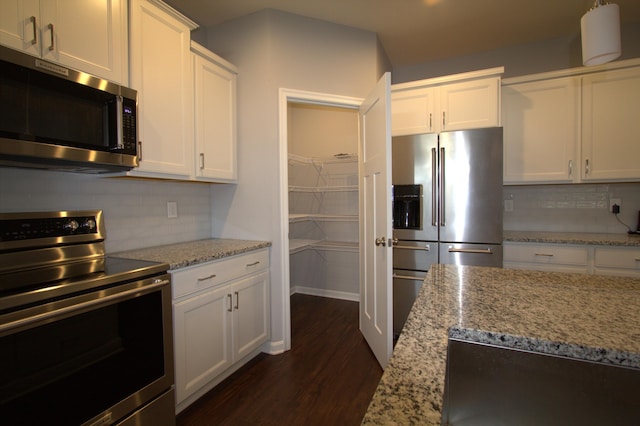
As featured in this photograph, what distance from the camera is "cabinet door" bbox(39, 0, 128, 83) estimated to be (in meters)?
1.32

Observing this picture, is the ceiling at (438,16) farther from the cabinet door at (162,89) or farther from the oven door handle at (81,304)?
the oven door handle at (81,304)

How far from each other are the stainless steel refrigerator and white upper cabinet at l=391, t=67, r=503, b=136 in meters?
0.23

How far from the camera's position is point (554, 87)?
2580 mm

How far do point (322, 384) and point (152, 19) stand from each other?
247 centimetres

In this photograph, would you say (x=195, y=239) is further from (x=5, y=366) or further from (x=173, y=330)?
(x=5, y=366)

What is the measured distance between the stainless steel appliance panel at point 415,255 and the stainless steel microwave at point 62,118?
6.54ft

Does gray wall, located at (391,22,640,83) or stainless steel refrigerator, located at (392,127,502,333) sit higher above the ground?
gray wall, located at (391,22,640,83)

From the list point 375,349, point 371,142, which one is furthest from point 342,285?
point 371,142

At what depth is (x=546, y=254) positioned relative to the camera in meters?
2.42

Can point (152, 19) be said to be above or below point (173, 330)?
above

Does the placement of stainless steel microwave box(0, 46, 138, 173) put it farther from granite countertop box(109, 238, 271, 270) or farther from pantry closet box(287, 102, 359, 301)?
pantry closet box(287, 102, 359, 301)

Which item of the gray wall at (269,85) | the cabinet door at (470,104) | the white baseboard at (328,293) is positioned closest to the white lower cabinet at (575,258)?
the cabinet door at (470,104)

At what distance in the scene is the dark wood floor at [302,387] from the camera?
5.61 feet

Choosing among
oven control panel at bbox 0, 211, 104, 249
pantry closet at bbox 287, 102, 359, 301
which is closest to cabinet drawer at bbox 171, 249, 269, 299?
oven control panel at bbox 0, 211, 104, 249
